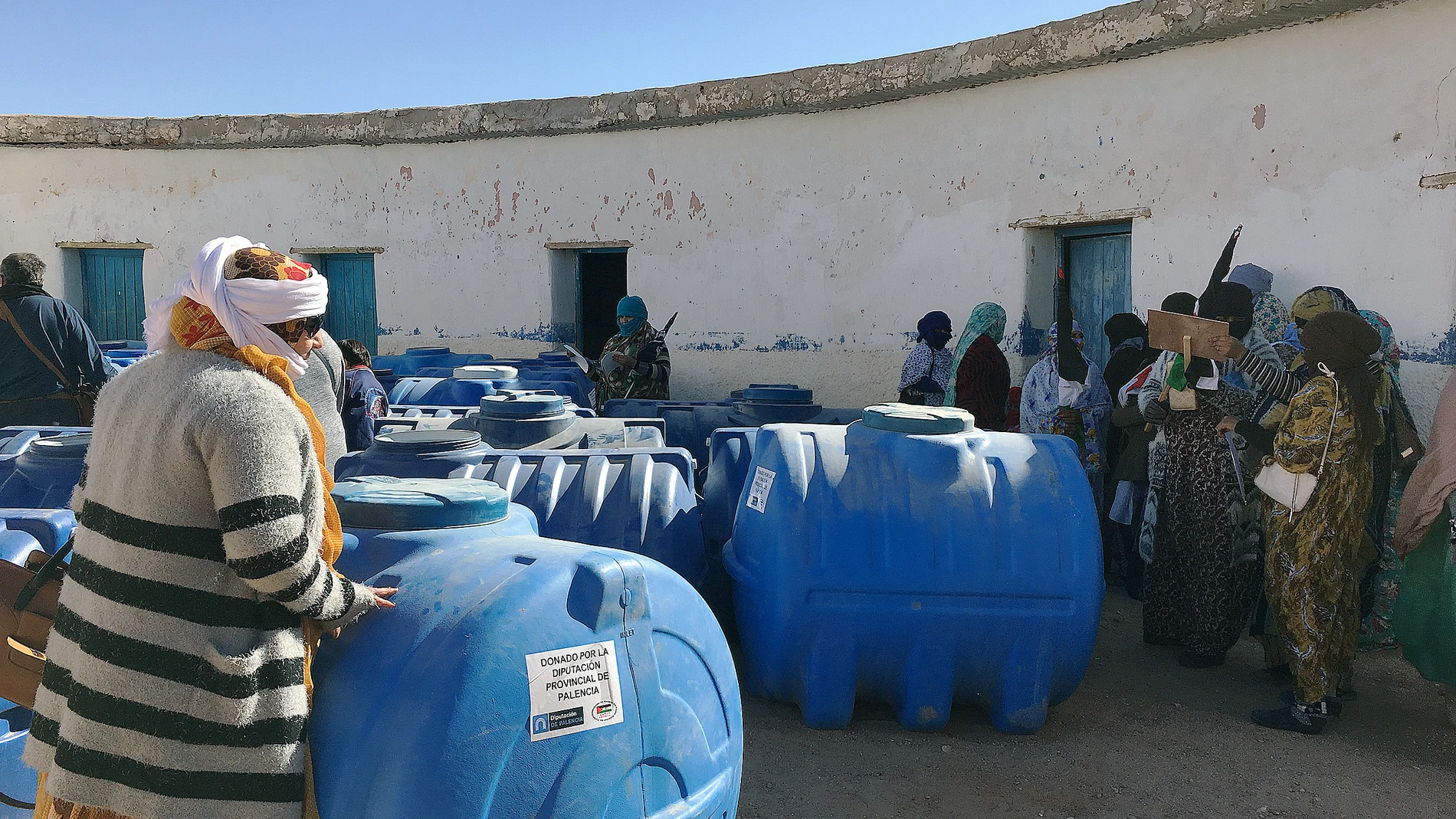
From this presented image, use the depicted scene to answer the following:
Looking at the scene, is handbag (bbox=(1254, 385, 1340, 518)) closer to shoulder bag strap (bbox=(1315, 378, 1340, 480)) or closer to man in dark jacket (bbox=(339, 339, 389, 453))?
shoulder bag strap (bbox=(1315, 378, 1340, 480))

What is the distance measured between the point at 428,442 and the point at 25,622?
6.16 ft

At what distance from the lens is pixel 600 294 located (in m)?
12.7

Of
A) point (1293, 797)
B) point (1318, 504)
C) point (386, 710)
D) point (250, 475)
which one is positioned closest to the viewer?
point (250, 475)

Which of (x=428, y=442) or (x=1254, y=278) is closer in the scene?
(x=428, y=442)

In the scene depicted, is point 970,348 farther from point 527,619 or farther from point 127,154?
point 127,154

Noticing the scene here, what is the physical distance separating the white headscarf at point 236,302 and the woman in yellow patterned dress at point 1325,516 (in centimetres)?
368

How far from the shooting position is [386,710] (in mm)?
1890

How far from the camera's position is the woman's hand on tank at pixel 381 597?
2.01m

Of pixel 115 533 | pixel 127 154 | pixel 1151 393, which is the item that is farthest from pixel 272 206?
pixel 115 533

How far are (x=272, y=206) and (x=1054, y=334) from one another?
9871 mm

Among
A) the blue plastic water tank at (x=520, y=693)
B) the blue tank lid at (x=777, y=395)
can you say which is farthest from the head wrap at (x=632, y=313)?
the blue plastic water tank at (x=520, y=693)

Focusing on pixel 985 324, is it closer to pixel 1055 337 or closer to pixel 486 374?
pixel 1055 337

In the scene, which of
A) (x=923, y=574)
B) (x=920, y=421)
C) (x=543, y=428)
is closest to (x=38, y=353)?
(x=543, y=428)

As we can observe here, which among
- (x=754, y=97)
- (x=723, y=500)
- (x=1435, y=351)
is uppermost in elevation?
(x=754, y=97)
